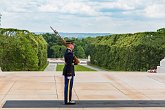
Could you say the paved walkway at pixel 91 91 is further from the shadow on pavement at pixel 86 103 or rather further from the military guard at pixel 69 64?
the military guard at pixel 69 64

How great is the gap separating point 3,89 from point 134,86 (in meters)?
3.31

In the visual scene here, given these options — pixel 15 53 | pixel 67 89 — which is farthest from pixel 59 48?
pixel 67 89

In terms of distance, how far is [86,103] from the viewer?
26.3 feet

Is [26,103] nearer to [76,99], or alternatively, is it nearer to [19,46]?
[76,99]

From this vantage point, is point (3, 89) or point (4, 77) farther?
point (4, 77)

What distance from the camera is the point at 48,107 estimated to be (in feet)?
24.7

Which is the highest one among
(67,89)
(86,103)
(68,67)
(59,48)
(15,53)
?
(68,67)

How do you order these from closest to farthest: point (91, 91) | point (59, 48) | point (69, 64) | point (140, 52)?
point (69, 64) < point (91, 91) < point (140, 52) < point (59, 48)

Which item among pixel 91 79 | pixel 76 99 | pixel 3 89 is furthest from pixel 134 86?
pixel 3 89

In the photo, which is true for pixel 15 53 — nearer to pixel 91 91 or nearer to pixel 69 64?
pixel 91 91

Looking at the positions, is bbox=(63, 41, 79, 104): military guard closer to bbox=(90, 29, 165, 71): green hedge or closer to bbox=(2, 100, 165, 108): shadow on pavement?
bbox=(2, 100, 165, 108): shadow on pavement

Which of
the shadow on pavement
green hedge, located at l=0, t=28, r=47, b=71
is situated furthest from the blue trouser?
green hedge, located at l=0, t=28, r=47, b=71

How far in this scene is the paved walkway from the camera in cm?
793

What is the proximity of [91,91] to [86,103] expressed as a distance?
159cm
